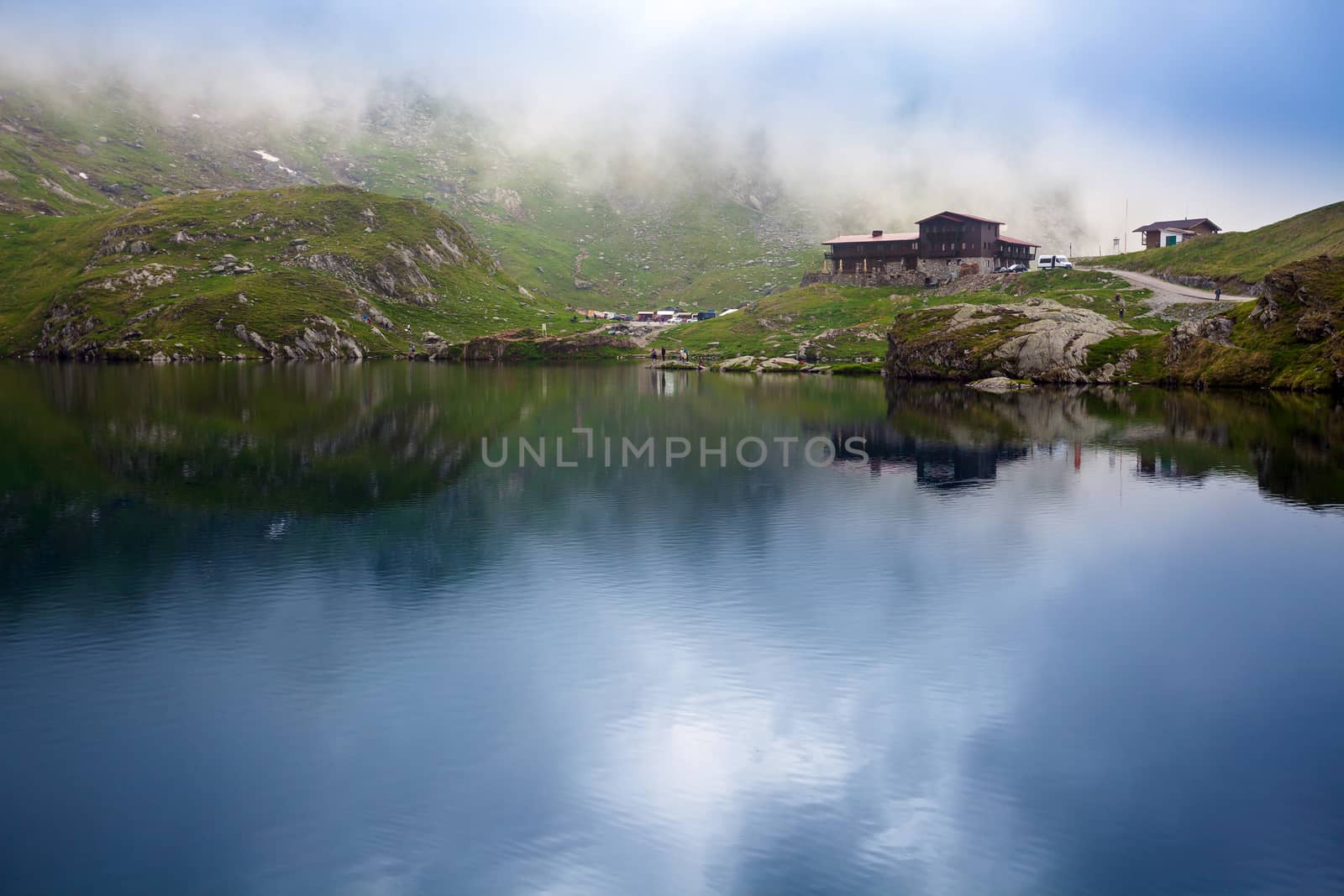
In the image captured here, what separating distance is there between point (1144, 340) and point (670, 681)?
138405mm

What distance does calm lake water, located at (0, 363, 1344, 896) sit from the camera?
867 inches

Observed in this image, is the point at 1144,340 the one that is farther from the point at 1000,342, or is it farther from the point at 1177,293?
the point at 1177,293

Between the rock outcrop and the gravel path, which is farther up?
the gravel path

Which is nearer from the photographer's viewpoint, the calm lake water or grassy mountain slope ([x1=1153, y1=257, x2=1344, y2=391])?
the calm lake water

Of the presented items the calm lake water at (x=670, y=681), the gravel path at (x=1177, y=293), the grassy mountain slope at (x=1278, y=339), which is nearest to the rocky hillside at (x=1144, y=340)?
the grassy mountain slope at (x=1278, y=339)

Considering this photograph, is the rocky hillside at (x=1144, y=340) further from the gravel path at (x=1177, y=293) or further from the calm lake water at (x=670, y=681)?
the calm lake water at (x=670, y=681)

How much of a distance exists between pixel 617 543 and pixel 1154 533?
2998 cm

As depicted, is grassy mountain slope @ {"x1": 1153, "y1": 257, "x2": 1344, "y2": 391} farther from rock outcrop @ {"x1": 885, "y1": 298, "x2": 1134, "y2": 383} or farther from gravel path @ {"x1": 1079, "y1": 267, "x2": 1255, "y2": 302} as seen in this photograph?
gravel path @ {"x1": 1079, "y1": 267, "x2": 1255, "y2": 302}

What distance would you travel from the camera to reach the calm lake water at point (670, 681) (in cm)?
2202

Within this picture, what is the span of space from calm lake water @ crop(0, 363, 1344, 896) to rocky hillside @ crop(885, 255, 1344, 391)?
2447 inches

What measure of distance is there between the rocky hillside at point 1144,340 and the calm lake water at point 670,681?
62.2 m

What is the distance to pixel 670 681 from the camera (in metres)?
31.8

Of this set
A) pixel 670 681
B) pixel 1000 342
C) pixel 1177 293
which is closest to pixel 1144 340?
pixel 1000 342

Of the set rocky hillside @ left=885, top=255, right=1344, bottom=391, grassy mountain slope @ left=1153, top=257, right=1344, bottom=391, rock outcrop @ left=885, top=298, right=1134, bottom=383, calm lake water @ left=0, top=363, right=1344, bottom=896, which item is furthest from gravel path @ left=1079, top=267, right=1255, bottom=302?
calm lake water @ left=0, top=363, right=1344, bottom=896
